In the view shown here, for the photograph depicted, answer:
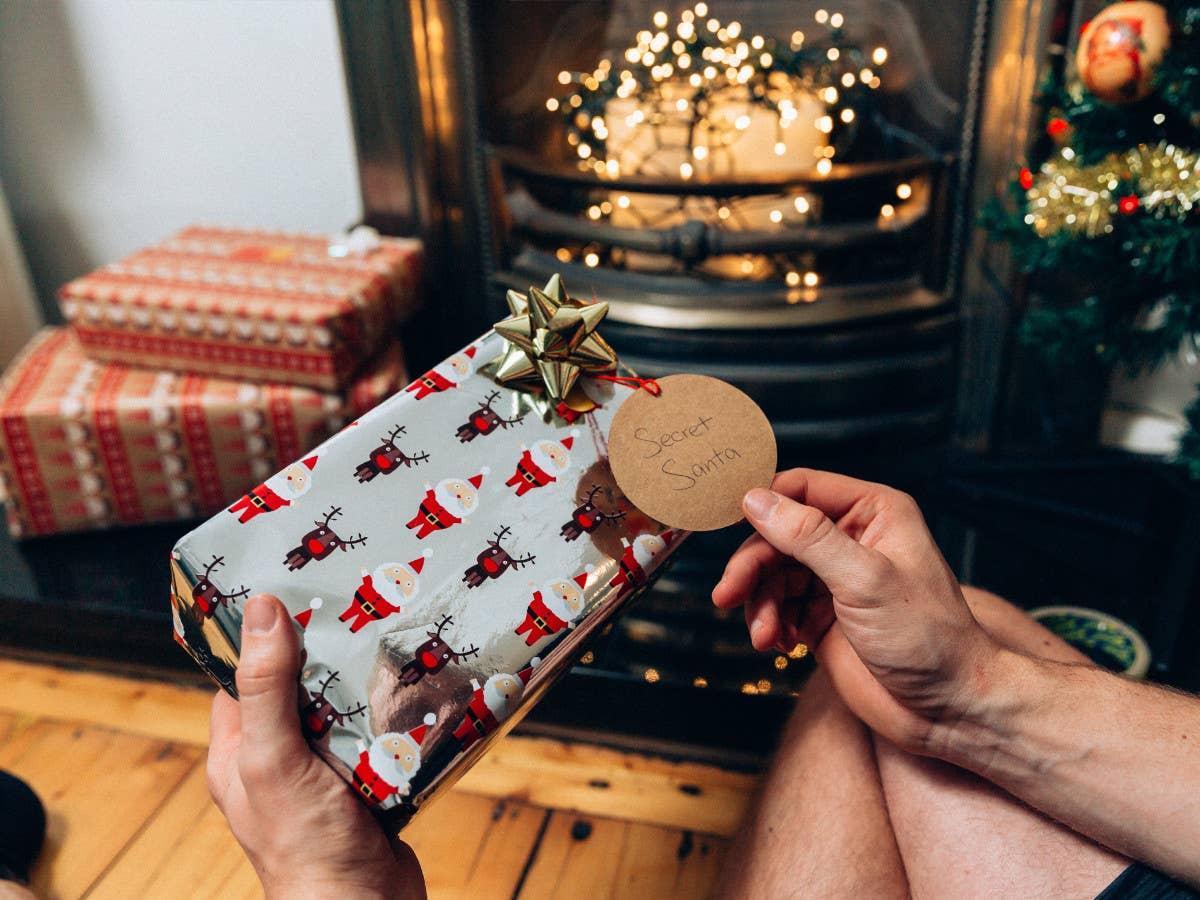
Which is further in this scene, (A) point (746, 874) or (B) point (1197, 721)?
(A) point (746, 874)

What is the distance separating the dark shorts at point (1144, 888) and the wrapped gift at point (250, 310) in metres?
1.04

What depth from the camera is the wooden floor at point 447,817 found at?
92cm

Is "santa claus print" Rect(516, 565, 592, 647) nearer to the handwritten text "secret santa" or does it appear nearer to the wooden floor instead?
the handwritten text "secret santa"

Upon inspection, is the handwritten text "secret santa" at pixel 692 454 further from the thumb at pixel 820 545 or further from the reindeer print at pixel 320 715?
the reindeer print at pixel 320 715

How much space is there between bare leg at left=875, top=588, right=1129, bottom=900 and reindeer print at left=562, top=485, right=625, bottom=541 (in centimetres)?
29

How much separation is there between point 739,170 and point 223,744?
1.03m

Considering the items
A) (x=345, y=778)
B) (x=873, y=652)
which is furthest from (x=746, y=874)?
(x=345, y=778)

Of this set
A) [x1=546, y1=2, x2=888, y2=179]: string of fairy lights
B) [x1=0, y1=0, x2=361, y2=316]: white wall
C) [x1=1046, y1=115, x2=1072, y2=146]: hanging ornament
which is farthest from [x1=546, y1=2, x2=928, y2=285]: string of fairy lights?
[x1=0, y1=0, x2=361, y2=316]: white wall

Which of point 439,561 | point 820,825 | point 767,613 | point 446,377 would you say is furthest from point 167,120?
point 820,825

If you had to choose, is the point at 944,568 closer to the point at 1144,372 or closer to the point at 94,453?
the point at 1144,372

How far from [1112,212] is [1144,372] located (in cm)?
47

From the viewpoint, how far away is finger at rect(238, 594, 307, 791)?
1.74ft

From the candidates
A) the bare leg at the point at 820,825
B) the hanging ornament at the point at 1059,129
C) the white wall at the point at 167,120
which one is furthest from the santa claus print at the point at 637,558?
Result: the white wall at the point at 167,120

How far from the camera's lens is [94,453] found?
1232 millimetres
